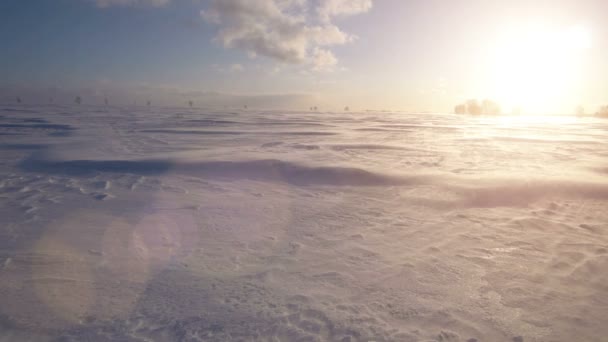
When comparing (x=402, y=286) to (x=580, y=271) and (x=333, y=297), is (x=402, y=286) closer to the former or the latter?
(x=333, y=297)

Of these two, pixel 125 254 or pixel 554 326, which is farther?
pixel 125 254

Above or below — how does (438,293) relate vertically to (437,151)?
below

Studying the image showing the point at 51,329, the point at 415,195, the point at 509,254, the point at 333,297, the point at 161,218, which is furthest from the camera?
the point at 415,195

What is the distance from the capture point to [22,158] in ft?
23.6

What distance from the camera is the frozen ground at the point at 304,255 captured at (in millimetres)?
2088

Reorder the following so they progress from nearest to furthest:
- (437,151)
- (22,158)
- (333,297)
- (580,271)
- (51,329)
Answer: (51,329)
(333,297)
(580,271)
(22,158)
(437,151)

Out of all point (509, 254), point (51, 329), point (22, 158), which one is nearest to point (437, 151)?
point (509, 254)

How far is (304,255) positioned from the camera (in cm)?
300

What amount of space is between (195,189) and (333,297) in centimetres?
352

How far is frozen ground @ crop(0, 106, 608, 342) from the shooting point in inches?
82.2

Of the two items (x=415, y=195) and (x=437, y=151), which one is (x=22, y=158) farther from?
(x=437, y=151)

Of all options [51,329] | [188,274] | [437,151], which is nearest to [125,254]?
[188,274]

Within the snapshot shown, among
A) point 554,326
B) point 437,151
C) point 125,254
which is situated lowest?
point 554,326

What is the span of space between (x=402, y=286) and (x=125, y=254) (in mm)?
2374
